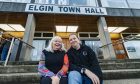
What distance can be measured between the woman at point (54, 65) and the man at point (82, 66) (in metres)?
0.11

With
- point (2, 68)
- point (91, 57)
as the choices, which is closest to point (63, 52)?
point (91, 57)

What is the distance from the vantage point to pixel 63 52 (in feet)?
8.51

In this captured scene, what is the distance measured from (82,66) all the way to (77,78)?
0.26 metres


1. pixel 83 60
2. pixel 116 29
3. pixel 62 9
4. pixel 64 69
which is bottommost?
pixel 64 69

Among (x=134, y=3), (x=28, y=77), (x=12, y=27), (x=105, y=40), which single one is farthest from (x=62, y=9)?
(x=28, y=77)

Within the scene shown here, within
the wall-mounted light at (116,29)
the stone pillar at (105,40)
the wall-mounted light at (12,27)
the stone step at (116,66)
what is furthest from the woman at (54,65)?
the wall-mounted light at (116,29)

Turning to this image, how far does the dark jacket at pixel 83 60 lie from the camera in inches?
91.2

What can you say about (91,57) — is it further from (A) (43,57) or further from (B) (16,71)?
(B) (16,71)

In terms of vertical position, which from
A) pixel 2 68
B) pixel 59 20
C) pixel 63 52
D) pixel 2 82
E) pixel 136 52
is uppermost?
pixel 59 20

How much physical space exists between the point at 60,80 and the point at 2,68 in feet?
5.49

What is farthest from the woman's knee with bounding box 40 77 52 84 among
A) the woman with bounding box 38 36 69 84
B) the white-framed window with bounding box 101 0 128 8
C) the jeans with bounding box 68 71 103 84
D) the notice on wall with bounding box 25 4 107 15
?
the white-framed window with bounding box 101 0 128 8

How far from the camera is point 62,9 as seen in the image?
29.2 feet

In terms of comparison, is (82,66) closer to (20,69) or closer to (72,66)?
(72,66)

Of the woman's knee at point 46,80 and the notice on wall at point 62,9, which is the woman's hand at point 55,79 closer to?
the woman's knee at point 46,80
